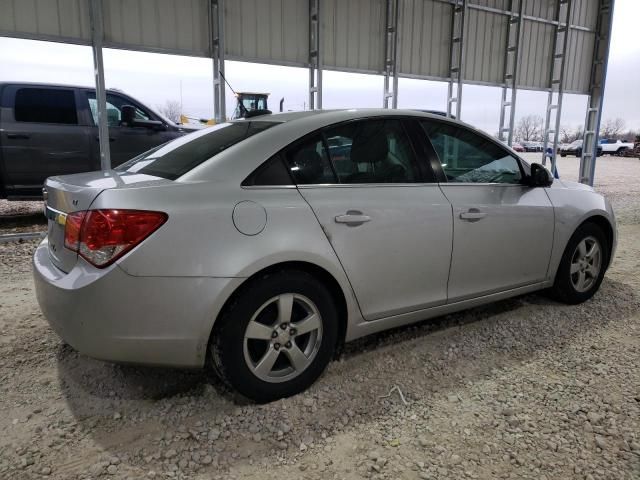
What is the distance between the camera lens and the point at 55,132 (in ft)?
23.2

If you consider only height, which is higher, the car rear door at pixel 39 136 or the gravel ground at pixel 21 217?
the car rear door at pixel 39 136

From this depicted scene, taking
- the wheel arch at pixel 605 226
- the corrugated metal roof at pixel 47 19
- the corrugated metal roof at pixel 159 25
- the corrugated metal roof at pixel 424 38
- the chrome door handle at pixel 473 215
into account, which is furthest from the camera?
the corrugated metal roof at pixel 424 38

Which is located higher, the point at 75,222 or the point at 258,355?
the point at 75,222

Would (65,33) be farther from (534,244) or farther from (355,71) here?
(534,244)

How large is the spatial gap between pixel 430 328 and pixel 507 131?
812 centimetres

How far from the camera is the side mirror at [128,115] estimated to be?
725 centimetres

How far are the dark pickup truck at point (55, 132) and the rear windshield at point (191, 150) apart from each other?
15.4 feet

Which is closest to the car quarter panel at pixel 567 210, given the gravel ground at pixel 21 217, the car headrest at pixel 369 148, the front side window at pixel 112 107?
the car headrest at pixel 369 148

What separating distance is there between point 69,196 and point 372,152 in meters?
1.58

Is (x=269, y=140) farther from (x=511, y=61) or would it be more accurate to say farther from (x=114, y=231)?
(x=511, y=61)

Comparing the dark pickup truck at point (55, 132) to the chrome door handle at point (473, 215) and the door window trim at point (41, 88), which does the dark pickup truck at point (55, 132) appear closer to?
the door window trim at point (41, 88)

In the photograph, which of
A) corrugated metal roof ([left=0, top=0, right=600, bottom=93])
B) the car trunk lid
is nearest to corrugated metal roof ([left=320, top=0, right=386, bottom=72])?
corrugated metal roof ([left=0, top=0, right=600, bottom=93])

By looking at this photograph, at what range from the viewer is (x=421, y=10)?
8984 mm

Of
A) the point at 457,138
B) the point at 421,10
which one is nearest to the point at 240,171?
the point at 457,138
